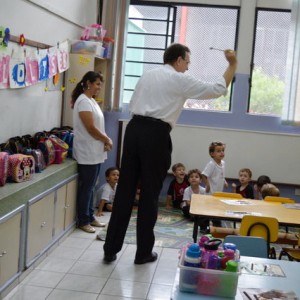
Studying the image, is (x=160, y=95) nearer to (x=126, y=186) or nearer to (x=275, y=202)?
(x=126, y=186)

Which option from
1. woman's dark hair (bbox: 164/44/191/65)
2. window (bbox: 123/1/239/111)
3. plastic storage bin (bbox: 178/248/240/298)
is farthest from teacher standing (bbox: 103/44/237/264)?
window (bbox: 123/1/239/111)

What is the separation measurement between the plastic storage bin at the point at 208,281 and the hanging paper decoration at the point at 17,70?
7.43ft

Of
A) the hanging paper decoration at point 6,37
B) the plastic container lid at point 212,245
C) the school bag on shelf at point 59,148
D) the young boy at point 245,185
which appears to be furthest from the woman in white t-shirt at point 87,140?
the plastic container lid at point 212,245

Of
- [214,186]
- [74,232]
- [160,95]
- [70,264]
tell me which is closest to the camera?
[160,95]

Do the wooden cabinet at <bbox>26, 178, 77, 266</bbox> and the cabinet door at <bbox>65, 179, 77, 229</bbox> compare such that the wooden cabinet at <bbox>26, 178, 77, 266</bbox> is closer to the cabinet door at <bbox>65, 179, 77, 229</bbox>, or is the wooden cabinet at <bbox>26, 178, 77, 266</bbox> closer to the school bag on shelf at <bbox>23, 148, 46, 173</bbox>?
the cabinet door at <bbox>65, 179, 77, 229</bbox>

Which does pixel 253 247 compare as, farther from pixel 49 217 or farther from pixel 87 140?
pixel 87 140

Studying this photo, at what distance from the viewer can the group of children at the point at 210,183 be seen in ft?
17.0

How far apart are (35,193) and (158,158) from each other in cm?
88

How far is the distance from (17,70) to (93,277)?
158cm

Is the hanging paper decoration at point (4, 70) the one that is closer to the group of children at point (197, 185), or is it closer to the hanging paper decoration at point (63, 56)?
the hanging paper decoration at point (63, 56)

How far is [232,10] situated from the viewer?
6.07 meters

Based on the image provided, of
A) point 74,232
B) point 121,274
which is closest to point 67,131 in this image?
point 74,232

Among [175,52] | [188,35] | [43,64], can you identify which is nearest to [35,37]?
[43,64]

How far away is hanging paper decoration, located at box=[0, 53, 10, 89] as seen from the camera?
3.38 meters
